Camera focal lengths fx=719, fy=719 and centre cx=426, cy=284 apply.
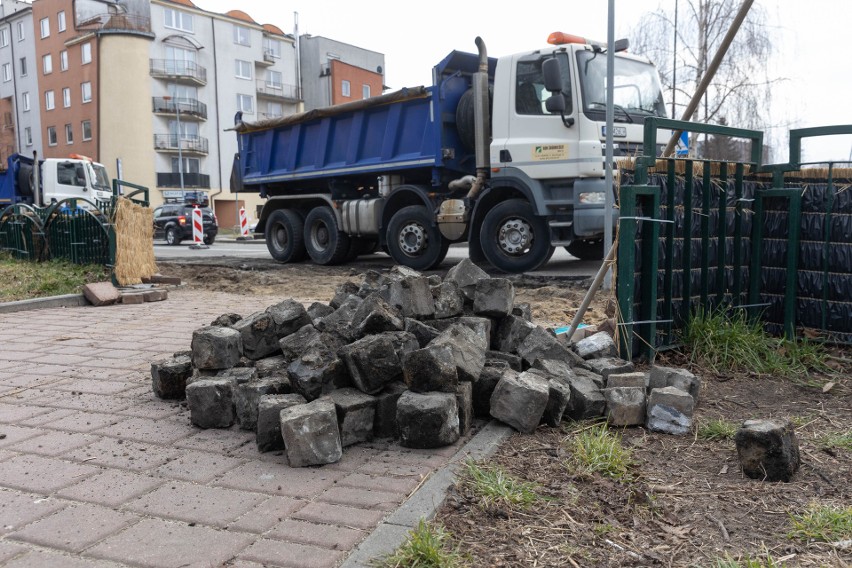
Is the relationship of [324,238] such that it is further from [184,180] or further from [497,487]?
[184,180]

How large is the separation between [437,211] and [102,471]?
884 cm

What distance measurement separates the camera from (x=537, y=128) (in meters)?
9.95

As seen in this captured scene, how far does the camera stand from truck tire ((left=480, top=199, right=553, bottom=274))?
10305 mm

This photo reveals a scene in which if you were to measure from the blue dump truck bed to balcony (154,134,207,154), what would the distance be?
1485 inches

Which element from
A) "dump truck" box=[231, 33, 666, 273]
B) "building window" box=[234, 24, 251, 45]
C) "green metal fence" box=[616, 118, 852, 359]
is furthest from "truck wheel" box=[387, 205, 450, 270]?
"building window" box=[234, 24, 251, 45]

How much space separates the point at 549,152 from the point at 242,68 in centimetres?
5092

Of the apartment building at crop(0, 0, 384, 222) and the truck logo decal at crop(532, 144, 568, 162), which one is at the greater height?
the apartment building at crop(0, 0, 384, 222)

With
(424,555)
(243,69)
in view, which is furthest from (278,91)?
(424,555)

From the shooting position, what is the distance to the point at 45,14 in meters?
52.7

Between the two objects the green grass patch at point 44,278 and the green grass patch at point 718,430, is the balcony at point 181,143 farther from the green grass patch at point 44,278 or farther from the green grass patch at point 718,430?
the green grass patch at point 718,430

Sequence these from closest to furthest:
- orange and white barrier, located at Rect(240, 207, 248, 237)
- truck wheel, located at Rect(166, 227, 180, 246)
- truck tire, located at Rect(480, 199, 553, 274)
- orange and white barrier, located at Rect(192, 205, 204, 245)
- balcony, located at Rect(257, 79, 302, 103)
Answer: truck tire, located at Rect(480, 199, 553, 274) < orange and white barrier, located at Rect(192, 205, 204, 245) < truck wheel, located at Rect(166, 227, 180, 246) < orange and white barrier, located at Rect(240, 207, 248, 237) < balcony, located at Rect(257, 79, 302, 103)

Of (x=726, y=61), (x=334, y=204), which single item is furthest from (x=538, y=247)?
(x=726, y=61)

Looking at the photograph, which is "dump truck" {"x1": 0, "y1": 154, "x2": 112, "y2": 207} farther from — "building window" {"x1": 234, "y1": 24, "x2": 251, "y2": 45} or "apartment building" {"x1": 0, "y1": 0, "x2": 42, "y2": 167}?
"apartment building" {"x1": 0, "y1": 0, "x2": 42, "y2": 167}

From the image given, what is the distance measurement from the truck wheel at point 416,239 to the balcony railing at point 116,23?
143 ft
